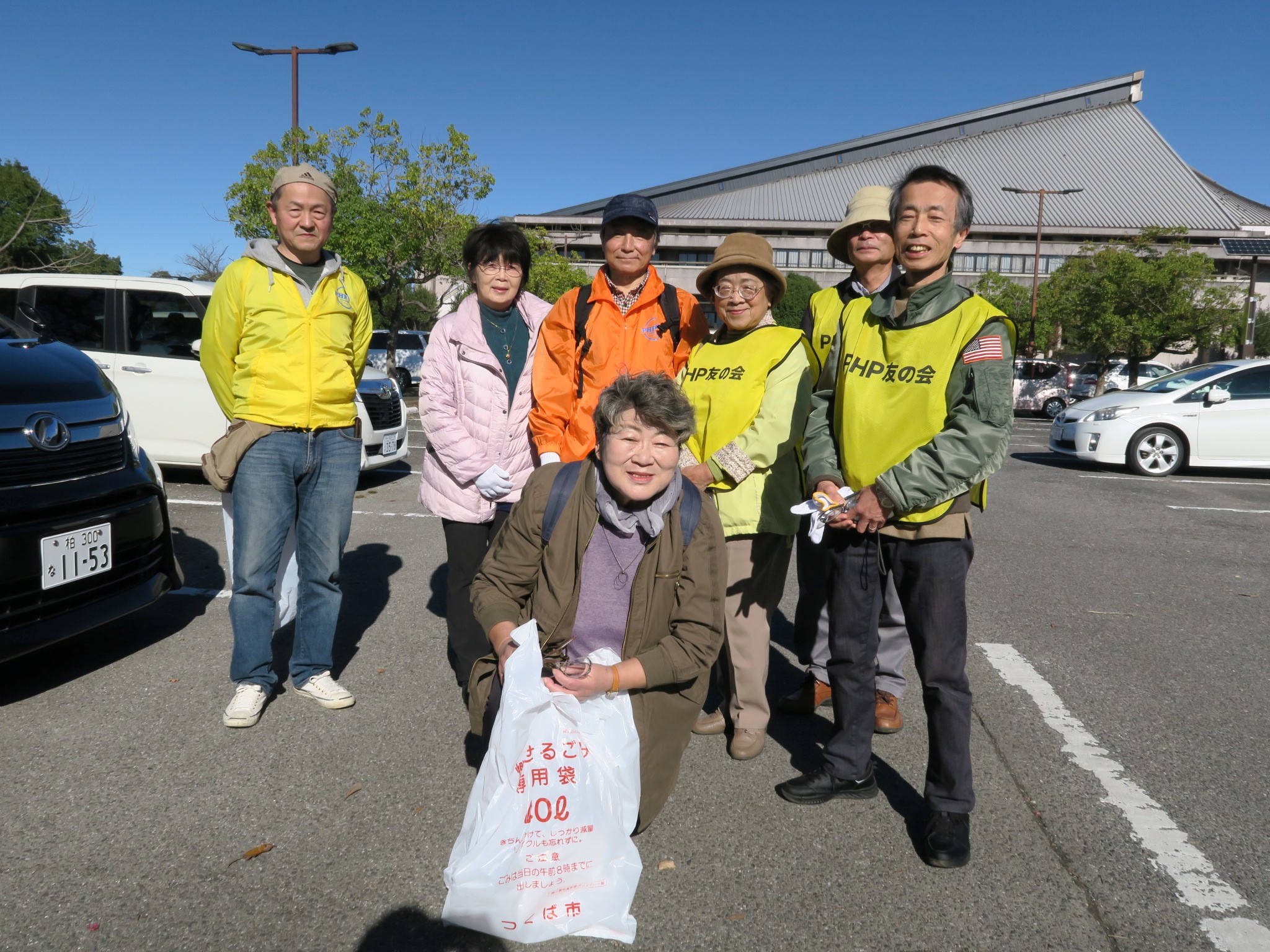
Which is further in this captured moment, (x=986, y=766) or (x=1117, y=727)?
(x=1117, y=727)

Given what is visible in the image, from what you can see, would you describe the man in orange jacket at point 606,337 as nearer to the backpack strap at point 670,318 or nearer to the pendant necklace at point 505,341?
the backpack strap at point 670,318

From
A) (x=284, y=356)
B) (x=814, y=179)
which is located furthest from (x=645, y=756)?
(x=814, y=179)

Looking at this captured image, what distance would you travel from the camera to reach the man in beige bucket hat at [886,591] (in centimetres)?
355

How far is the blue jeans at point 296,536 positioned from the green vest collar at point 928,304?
2134 millimetres

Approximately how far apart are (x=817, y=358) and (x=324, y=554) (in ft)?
7.00

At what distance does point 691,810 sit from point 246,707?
1799 millimetres

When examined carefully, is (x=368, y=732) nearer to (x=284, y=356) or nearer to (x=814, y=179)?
(x=284, y=356)

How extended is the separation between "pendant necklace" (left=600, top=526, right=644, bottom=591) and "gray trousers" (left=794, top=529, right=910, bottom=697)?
1.19m

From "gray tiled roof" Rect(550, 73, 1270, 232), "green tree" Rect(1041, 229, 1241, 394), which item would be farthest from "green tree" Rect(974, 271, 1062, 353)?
"gray tiled roof" Rect(550, 73, 1270, 232)

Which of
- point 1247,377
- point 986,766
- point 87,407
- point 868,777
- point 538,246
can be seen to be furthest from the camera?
point 538,246

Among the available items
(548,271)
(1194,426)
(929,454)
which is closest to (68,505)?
(929,454)

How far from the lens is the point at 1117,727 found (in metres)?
3.53

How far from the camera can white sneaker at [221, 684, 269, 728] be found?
10.9 feet

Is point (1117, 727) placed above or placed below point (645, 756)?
below
